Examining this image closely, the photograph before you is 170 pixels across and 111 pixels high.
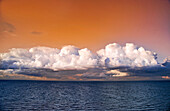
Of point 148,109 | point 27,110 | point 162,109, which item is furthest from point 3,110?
point 162,109

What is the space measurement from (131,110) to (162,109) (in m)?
12.4

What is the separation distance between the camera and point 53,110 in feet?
173

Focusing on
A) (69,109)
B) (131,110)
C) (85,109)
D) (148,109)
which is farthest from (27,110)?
(148,109)

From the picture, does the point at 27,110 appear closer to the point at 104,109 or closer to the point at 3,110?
the point at 3,110

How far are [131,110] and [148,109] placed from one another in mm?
6797

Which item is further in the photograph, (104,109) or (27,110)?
(104,109)

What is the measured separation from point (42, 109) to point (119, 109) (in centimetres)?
2697

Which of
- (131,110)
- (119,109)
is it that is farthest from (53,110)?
(131,110)

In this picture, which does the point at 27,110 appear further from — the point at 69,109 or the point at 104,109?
the point at 104,109

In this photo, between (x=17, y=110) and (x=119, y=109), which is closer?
(x=17, y=110)

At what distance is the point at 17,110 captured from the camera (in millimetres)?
51469

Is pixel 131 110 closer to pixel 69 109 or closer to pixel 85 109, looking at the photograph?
pixel 85 109

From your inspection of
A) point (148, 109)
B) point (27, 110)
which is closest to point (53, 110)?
point (27, 110)

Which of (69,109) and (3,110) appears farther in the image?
(69,109)
